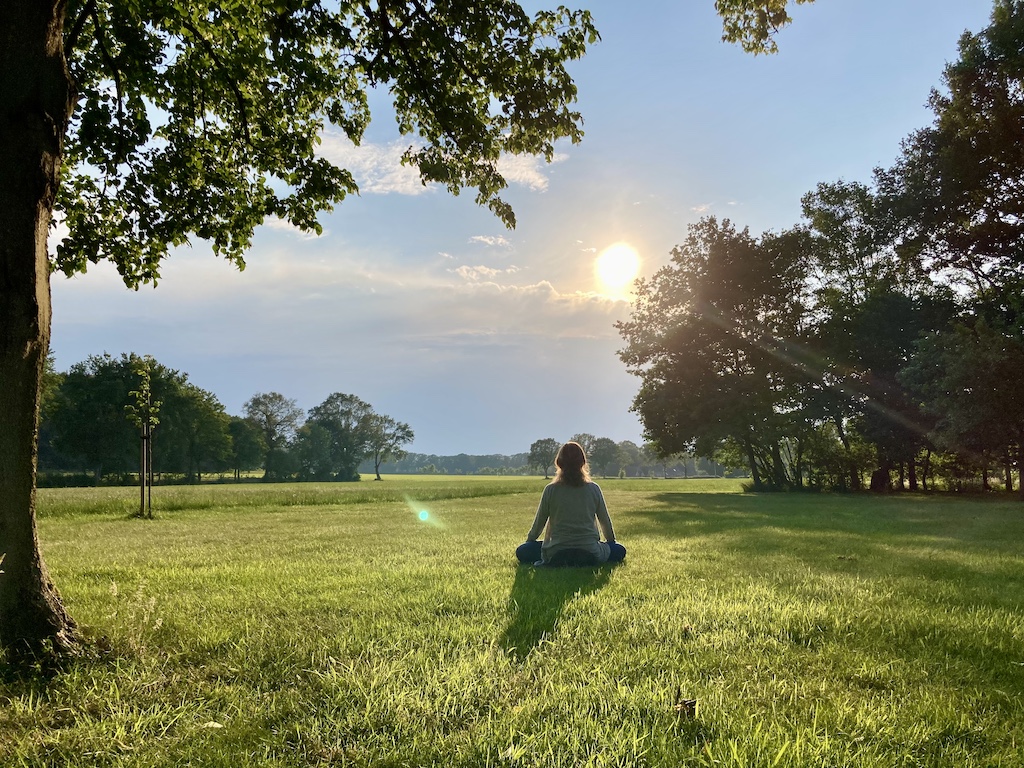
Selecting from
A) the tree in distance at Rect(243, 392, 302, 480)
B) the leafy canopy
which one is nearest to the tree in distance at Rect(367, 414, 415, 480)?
the tree in distance at Rect(243, 392, 302, 480)

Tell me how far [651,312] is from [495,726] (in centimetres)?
4107

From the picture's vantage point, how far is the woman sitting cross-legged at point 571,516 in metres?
7.82

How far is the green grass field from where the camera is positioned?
2.83 m

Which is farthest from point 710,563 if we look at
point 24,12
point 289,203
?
point 24,12

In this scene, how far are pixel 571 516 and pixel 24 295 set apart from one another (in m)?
6.52

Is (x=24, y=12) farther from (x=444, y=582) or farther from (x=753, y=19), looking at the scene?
(x=753, y=19)

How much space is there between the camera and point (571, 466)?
782cm

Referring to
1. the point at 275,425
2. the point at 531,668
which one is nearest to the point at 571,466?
the point at 531,668

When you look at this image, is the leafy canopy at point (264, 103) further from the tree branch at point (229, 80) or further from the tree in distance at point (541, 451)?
the tree in distance at point (541, 451)

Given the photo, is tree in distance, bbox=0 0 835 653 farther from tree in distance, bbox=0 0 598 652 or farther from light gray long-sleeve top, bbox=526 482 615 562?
light gray long-sleeve top, bbox=526 482 615 562

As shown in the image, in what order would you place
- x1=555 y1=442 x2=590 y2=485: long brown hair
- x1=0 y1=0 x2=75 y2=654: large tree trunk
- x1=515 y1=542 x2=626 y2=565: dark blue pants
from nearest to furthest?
x1=0 y1=0 x2=75 y2=654: large tree trunk
x1=555 y1=442 x2=590 y2=485: long brown hair
x1=515 y1=542 x2=626 y2=565: dark blue pants

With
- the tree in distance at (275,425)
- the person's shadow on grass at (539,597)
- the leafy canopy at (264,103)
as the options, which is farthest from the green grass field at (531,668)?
the tree in distance at (275,425)

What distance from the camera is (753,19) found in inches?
274

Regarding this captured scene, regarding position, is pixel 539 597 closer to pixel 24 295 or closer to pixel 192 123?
pixel 24 295
